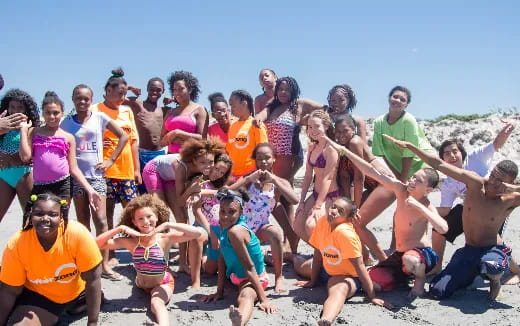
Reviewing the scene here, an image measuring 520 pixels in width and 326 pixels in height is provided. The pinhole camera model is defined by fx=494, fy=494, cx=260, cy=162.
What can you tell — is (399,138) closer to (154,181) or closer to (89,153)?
(154,181)

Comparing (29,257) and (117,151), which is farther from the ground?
(117,151)

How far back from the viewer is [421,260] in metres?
4.32

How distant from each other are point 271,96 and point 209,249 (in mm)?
2264

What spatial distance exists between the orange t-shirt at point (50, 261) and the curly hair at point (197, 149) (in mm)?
1511

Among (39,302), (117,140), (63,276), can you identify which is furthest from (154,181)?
(39,302)

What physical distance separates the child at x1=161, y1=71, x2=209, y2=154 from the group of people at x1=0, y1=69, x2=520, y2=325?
0.02 meters

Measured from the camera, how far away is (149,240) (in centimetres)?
414

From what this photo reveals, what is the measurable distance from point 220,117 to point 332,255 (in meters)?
2.32

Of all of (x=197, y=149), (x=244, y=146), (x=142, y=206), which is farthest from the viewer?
(x=244, y=146)

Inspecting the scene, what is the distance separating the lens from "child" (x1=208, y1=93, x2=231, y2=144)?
5832 millimetres

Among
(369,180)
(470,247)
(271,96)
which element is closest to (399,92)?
(369,180)

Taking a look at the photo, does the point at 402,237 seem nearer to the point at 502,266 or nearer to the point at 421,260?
the point at 421,260

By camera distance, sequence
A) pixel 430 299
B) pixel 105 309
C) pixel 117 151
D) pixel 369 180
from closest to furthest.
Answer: pixel 105 309 < pixel 430 299 < pixel 117 151 < pixel 369 180

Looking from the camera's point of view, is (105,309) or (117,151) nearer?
(105,309)
